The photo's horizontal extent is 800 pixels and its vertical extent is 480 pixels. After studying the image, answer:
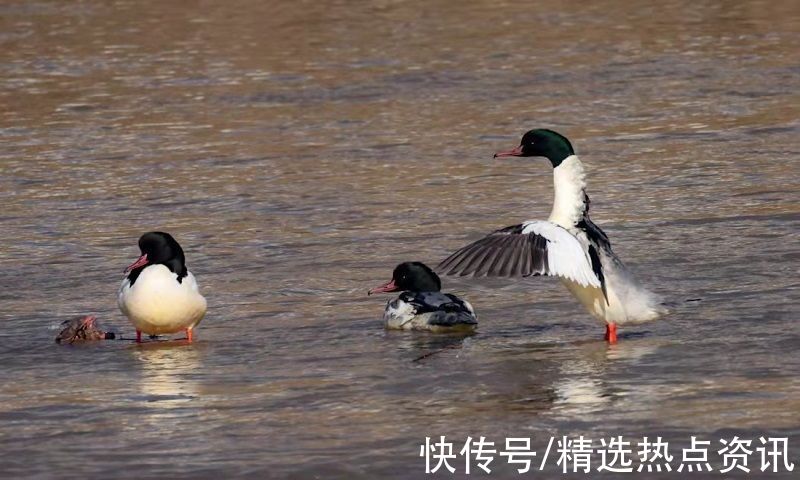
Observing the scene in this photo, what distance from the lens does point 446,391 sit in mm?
9484

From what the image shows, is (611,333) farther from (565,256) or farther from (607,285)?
(565,256)

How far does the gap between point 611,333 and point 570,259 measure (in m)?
0.69

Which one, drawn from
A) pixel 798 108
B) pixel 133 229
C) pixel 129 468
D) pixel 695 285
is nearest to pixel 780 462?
pixel 129 468

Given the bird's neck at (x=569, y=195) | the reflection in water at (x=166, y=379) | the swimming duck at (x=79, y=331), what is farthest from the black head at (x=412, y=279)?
the swimming duck at (x=79, y=331)

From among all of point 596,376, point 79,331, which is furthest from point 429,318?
point 79,331

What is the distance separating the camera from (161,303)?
10727 mm

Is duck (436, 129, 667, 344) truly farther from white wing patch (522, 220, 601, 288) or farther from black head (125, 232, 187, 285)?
black head (125, 232, 187, 285)

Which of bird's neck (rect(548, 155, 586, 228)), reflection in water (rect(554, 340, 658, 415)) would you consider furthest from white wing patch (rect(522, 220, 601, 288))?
reflection in water (rect(554, 340, 658, 415))

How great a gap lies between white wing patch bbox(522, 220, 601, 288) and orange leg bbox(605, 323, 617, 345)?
12.9 inches

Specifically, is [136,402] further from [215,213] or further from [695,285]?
[215,213]

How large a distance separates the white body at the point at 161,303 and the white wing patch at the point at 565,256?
2.13 meters

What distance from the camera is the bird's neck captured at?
10656mm

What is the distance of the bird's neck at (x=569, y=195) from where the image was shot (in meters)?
10.7

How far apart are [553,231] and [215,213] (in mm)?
5112
